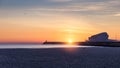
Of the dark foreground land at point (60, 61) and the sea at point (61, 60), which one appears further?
the sea at point (61, 60)

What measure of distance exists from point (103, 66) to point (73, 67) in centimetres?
316

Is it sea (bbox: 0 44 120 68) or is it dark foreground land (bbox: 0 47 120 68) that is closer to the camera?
dark foreground land (bbox: 0 47 120 68)

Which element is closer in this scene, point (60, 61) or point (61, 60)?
point (60, 61)

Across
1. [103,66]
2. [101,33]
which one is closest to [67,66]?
[103,66]

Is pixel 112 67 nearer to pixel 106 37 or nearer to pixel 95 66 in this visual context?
pixel 95 66

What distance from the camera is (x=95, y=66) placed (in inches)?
1239

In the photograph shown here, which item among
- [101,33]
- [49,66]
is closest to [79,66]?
[49,66]

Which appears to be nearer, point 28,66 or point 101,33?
point 28,66

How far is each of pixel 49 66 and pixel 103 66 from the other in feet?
17.9

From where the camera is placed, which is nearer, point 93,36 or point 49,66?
point 49,66

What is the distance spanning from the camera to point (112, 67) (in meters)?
30.1

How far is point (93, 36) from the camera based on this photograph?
629ft

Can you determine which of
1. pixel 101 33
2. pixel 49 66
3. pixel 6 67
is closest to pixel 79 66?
pixel 49 66

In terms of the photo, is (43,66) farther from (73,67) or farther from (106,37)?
(106,37)
